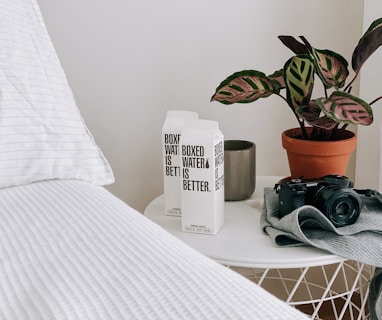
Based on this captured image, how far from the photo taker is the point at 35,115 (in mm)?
858

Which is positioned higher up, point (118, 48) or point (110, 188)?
point (118, 48)

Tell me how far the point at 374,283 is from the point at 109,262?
0.68m

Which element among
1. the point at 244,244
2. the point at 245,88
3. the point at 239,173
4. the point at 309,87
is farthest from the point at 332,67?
the point at 244,244

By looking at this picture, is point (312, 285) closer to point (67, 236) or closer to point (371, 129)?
point (371, 129)

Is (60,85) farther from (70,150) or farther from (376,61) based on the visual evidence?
(376,61)

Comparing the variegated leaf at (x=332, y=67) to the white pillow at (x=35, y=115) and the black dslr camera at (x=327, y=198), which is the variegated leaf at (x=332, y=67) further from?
the white pillow at (x=35, y=115)

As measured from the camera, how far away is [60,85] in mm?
925

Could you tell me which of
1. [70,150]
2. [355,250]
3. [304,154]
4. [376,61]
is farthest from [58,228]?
[376,61]

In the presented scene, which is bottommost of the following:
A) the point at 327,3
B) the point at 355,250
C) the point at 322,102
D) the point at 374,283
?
the point at 374,283

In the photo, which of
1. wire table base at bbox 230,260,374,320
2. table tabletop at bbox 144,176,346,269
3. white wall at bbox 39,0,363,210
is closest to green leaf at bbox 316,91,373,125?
table tabletop at bbox 144,176,346,269

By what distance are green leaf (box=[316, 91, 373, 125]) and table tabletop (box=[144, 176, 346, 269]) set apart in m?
0.23

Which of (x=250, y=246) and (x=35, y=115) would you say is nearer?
(x=35, y=115)

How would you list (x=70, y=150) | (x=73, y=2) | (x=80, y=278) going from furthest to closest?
(x=73, y=2) → (x=70, y=150) → (x=80, y=278)

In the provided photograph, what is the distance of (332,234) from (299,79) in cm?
31
